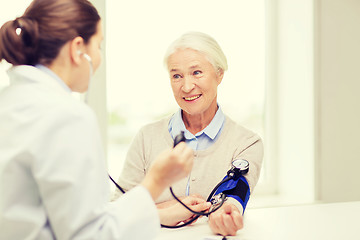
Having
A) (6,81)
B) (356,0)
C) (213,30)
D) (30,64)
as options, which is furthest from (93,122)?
(356,0)

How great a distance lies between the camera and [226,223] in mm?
1180

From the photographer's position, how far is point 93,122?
30.0 inches

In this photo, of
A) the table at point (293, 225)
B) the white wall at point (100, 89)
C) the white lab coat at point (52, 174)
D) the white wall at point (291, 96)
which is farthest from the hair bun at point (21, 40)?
the white wall at point (291, 96)

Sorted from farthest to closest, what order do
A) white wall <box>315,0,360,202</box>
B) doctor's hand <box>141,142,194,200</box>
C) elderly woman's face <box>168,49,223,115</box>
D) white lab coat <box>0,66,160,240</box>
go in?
white wall <box>315,0,360,202</box>, elderly woman's face <box>168,49,223,115</box>, doctor's hand <box>141,142,194,200</box>, white lab coat <box>0,66,160,240</box>

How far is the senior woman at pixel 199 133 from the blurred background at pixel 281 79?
1.78ft

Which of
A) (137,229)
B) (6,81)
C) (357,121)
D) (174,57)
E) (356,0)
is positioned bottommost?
(357,121)

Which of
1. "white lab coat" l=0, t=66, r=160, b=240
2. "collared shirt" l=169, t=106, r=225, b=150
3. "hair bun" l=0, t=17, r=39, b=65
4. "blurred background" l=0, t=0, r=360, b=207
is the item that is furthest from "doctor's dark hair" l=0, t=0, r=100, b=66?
"blurred background" l=0, t=0, r=360, b=207

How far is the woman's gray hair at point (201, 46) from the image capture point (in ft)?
4.70

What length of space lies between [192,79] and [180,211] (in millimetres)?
463

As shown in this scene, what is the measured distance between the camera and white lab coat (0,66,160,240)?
0.70 metres

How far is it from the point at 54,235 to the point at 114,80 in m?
1.33

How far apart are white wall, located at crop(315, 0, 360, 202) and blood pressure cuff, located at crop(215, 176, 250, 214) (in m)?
1.05

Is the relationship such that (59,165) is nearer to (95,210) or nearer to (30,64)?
(95,210)

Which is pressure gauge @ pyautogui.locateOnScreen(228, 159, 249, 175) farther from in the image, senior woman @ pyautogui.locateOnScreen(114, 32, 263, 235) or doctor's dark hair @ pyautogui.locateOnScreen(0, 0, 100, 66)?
doctor's dark hair @ pyautogui.locateOnScreen(0, 0, 100, 66)
